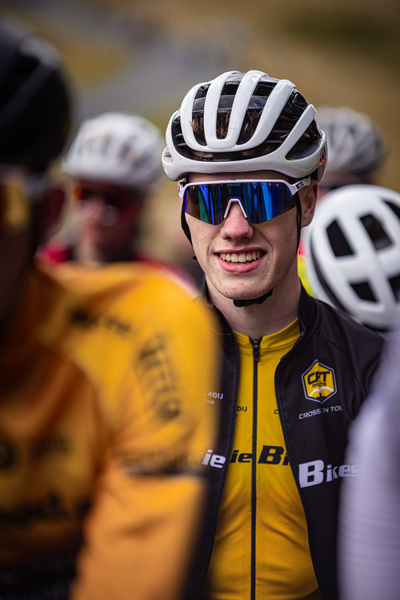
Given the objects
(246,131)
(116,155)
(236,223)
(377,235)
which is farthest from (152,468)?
(116,155)

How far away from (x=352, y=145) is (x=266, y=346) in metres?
4.24

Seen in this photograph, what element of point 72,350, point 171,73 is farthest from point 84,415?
point 171,73

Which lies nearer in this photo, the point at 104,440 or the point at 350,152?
the point at 104,440

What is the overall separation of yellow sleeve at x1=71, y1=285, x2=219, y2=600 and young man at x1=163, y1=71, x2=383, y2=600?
676 millimetres

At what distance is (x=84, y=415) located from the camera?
4.23 ft

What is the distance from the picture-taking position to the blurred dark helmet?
120 centimetres

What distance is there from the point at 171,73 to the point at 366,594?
18.1m

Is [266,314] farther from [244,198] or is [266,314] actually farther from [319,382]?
[244,198]

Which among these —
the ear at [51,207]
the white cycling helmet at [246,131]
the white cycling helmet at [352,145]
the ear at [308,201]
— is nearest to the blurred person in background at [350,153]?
the white cycling helmet at [352,145]

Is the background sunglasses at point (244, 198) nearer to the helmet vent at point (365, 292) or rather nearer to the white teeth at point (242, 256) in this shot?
the white teeth at point (242, 256)

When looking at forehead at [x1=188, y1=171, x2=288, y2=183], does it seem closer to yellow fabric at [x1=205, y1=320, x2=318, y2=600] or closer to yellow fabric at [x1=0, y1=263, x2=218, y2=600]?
yellow fabric at [x1=0, y1=263, x2=218, y2=600]

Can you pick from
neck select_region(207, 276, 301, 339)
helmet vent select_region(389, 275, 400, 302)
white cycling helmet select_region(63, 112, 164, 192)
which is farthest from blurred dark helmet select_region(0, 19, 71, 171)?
white cycling helmet select_region(63, 112, 164, 192)

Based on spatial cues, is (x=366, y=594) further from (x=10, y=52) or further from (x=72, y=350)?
(x=10, y=52)

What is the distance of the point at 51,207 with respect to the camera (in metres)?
1.37
